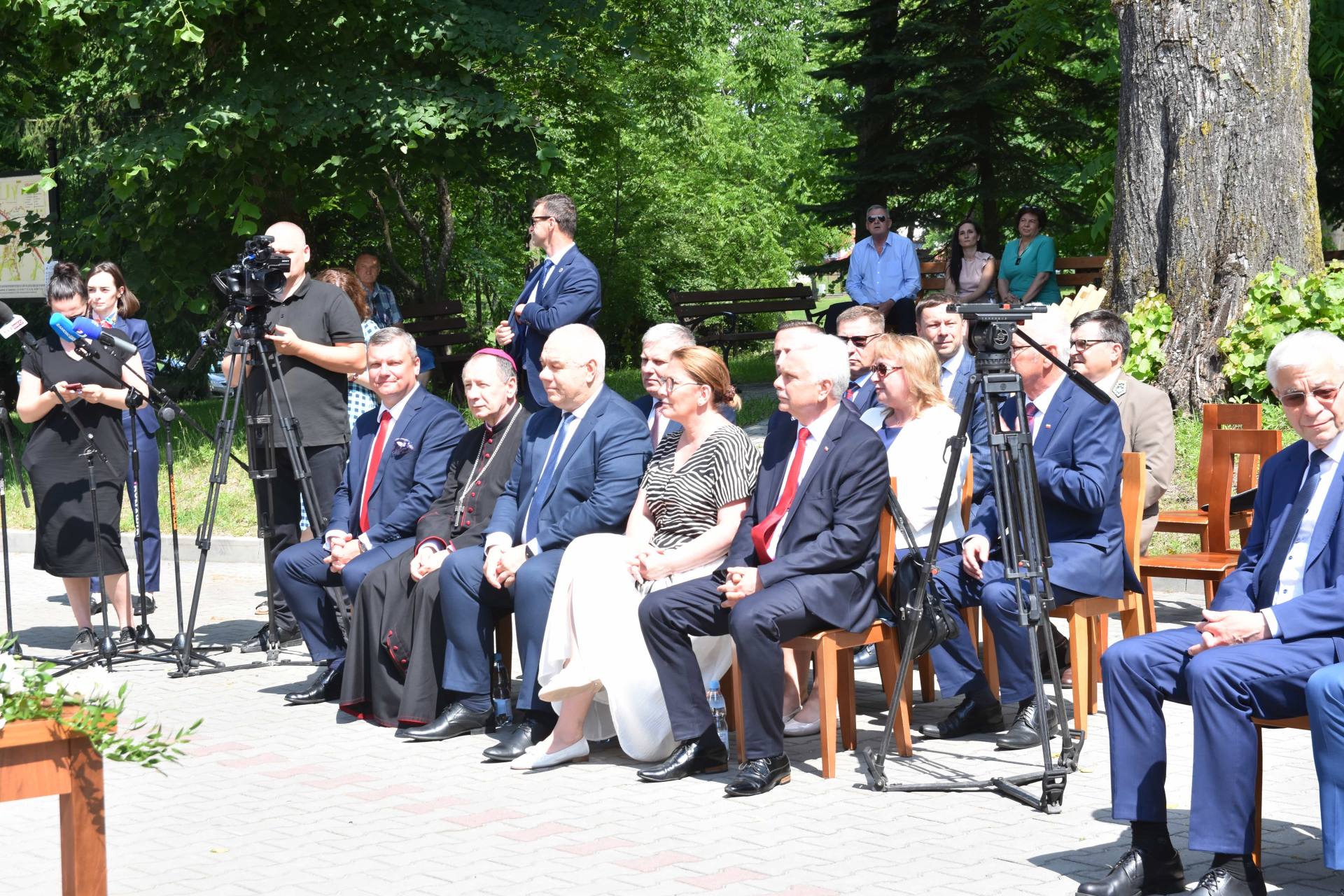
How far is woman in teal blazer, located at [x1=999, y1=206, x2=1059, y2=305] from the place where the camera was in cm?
1553

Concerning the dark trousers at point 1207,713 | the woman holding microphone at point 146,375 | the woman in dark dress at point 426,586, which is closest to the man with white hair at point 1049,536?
the dark trousers at point 1207,713

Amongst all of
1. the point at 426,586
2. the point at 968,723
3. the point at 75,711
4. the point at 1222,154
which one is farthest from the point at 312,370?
the point at 1222,154

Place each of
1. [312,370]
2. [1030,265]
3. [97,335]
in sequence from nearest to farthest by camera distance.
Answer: [97,335], [312,370], [1030,265]

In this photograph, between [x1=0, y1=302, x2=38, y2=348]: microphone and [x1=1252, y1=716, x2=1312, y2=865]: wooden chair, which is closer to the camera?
[x1=1252, y1=716, x2=1312, y2=865]: wooden chair

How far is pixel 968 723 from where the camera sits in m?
6.48

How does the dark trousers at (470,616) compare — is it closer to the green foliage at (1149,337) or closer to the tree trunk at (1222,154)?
the green foliage at (1149,337)

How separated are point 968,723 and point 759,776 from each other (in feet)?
4.05

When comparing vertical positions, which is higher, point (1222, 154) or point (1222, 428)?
point (1222, 154)

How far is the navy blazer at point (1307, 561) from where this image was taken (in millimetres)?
4355

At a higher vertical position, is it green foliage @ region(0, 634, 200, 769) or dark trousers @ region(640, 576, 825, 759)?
green foliage @ region(0, 634, 200, 769)

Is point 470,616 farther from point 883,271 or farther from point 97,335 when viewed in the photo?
point 883,271

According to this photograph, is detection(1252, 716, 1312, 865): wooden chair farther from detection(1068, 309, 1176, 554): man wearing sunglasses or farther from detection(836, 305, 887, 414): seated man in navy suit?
detection(836, 305, 887, 414): seated man in navy suit

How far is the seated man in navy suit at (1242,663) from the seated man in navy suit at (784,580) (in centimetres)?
153

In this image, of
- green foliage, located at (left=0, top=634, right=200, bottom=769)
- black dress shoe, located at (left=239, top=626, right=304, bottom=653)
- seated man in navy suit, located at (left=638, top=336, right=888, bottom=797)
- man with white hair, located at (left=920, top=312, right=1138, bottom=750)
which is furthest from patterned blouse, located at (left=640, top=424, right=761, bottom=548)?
green foliage, located at (left=0, top=634, right=200, bottom=769)
